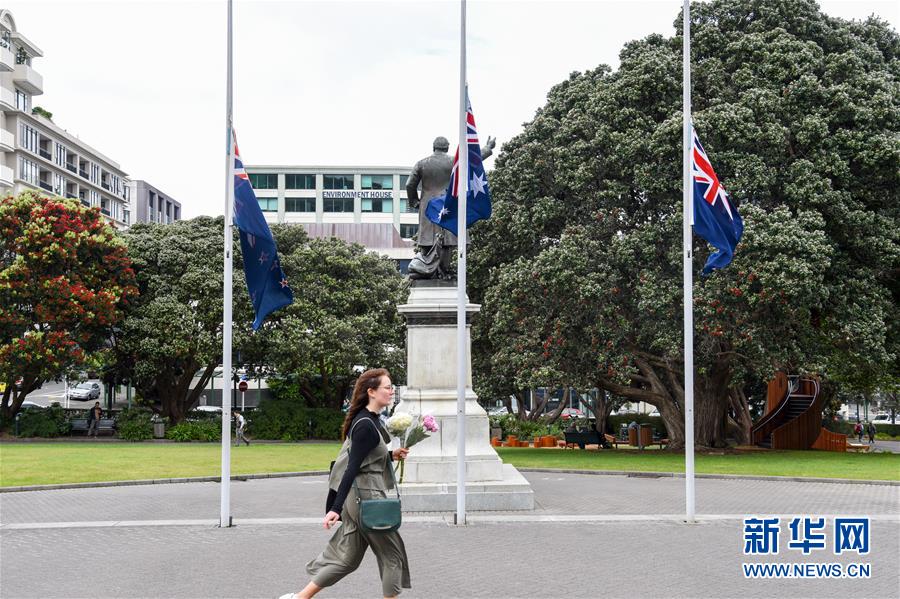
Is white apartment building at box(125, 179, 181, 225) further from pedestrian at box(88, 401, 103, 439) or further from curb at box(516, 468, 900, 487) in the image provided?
curb at box(516, 468, 900, 487)

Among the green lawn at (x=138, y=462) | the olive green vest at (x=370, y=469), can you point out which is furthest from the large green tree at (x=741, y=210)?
the olive green vest at (x=370, y=469)

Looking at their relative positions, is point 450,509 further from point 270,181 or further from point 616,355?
point 270,181

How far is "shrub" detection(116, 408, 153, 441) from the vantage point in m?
39.0

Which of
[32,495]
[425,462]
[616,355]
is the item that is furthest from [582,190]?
[32,495]

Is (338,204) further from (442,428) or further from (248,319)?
(442,428)

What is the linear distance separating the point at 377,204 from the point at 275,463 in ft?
230

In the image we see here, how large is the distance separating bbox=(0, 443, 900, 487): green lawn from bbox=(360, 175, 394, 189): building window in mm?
64047

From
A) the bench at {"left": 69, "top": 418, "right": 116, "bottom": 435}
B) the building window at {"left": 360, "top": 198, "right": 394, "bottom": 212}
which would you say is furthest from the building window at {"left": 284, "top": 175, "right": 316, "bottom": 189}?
the bench at {"left": 69, "top": 418, "right": 116, "bottom": 435}

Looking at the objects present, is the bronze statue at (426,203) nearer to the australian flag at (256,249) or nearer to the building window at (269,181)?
the australian flag at (256,249)

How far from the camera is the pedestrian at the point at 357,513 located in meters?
6.47

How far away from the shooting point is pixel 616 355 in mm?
26078

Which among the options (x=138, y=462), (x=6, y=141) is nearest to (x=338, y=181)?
(x=6, y=141)

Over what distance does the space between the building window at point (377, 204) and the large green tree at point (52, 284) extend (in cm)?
5594

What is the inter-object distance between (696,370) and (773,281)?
219 inches
